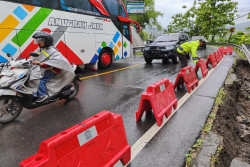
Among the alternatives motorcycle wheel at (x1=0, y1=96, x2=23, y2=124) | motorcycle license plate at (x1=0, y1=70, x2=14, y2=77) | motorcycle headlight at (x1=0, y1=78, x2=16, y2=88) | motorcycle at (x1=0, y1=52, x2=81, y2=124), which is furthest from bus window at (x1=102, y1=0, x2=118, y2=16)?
motorcycle wheel at (x1=0, y1=96, x2=23, y2=124)

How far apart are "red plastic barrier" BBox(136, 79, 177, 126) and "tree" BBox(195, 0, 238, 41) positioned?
38156 millimetres

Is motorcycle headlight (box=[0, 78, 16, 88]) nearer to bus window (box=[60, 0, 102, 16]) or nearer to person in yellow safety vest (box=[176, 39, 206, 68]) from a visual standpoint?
bus window (box=[60, 0, 102, 16])

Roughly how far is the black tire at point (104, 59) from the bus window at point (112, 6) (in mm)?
2213

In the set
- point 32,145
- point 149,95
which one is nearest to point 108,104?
point 149,95

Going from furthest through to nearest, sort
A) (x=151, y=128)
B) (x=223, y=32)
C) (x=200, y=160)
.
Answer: (x=223, y=32) → (x=151, y=128) → (x=200, y=160)

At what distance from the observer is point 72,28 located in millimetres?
7918

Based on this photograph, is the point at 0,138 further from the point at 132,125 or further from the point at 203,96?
the point at 203,96

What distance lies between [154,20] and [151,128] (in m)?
55.5

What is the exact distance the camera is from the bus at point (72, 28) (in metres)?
6.04

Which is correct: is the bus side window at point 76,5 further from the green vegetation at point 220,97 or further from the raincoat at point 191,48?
the green vegetation at point 220,97

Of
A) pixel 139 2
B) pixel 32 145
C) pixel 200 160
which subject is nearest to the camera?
pixel 200 160

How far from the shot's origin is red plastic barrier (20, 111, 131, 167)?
5.04 feet

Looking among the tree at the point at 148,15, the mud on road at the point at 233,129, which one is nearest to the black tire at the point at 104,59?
the mud on road at the point at 233,129

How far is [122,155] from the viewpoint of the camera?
2.29 m
